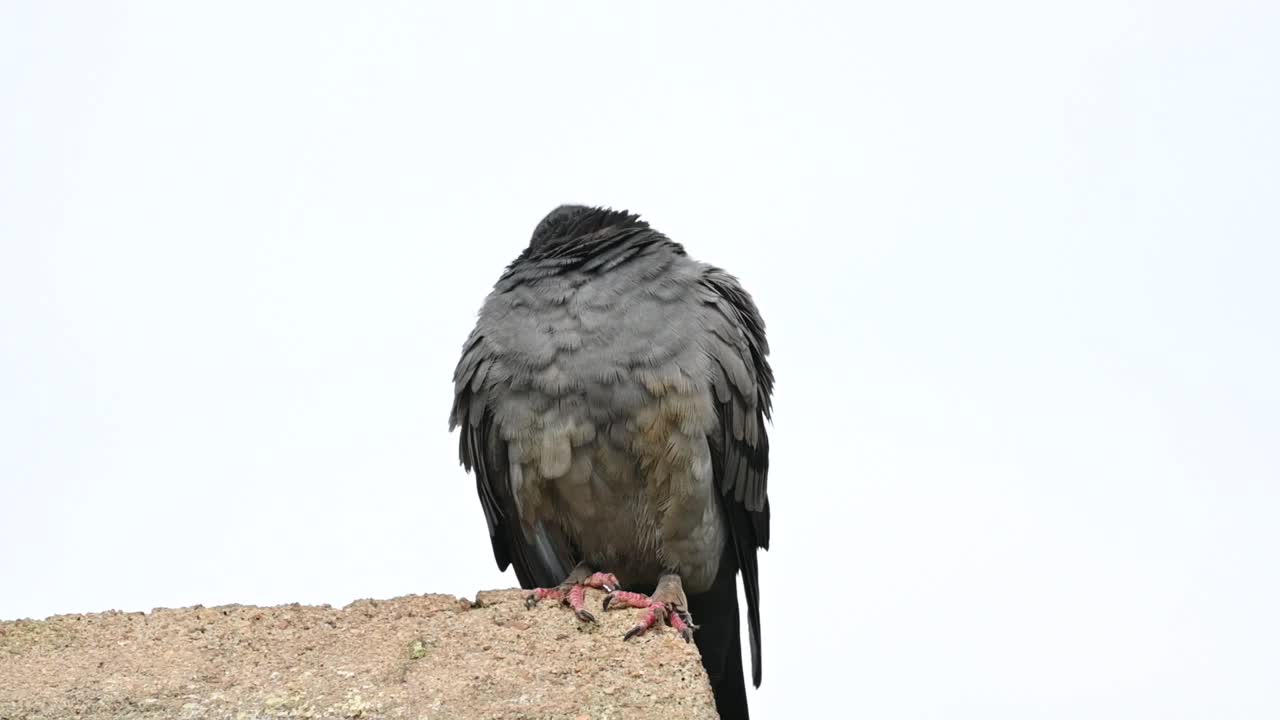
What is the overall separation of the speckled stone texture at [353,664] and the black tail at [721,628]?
219cm

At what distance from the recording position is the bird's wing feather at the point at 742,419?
668 cm

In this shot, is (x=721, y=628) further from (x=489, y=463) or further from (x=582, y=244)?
(x=582, y=244)

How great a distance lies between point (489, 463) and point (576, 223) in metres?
1.19

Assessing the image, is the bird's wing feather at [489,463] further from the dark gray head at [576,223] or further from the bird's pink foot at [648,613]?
the bird's pink foot at [648,613]

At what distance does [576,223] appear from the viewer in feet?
23.2

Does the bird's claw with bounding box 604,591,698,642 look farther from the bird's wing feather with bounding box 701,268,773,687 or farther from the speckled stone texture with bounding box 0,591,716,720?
the bird's wing feather with bounding box 701,268,773,687

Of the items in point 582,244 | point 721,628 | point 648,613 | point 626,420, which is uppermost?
point 582,244

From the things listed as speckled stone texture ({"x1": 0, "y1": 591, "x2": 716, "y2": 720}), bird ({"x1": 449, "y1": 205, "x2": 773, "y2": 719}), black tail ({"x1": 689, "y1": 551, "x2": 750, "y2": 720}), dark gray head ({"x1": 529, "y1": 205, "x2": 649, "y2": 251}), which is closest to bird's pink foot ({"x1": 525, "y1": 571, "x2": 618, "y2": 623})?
speckled stone texture ({"x1": 0, "y1": 591, "x2": 716, "y2": 720})

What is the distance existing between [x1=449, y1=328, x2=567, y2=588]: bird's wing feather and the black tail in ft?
2.30

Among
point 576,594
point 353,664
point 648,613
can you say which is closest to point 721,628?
point 576,594

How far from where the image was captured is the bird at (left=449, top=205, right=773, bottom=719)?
6461 mm

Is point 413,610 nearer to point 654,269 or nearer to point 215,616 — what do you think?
point 215,616

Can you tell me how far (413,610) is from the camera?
488 cm

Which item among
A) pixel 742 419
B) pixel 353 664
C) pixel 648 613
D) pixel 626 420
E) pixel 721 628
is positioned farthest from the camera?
pixel 721 628
